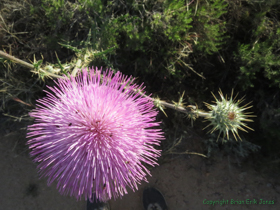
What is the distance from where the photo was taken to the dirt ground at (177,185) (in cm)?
341

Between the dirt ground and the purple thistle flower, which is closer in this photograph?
the purple thistle flower

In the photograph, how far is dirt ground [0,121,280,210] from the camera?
11.2 ft

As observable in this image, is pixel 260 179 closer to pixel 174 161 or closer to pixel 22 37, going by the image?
pixel 174 161

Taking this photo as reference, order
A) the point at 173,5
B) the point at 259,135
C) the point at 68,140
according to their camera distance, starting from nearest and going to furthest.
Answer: the point at 68,140 → the point at 173,5 → the point at 259,135

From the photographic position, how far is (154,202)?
349cm

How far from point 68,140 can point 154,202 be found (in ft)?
8.23

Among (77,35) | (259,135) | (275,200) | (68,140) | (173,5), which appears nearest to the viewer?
(68,140)

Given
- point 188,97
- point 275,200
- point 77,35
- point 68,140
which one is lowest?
point 275,200

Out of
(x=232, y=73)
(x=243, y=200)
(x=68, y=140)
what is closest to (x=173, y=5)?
(x=232, y=73)

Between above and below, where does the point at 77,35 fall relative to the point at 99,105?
above

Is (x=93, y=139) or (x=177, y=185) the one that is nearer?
(x=93, y=139)

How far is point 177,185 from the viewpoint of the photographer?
356 cm

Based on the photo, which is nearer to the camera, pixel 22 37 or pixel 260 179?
pixel 22 37

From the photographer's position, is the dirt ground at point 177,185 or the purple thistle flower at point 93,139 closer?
the purple thistle flower at point 93,139
